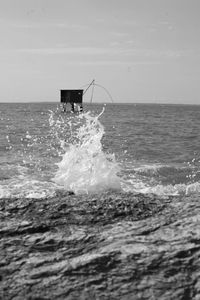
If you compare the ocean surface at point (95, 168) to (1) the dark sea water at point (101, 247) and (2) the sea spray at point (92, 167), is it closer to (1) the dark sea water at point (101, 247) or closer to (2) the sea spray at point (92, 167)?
(2) the sea spray at point (92, 167)

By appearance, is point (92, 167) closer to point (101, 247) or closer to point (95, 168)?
point (95, 168)

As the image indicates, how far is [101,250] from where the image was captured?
11.8ft

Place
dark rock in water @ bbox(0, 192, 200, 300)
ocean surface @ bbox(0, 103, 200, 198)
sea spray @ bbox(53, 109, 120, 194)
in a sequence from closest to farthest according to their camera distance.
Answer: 1. dark rock in water @ bbox(0, 192, 200, 300)
2. sea spray @ bbox(53, 109, 120, 194)
3. ocean surface @ bbox(0, 103, 200, 198)

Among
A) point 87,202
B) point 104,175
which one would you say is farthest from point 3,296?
point 104,175

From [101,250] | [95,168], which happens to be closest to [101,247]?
[101,250]

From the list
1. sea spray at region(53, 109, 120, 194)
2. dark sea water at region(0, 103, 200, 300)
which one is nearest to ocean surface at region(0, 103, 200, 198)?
sea spray at region(53, 109, 120, 194)

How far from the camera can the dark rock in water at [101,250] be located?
3.20m

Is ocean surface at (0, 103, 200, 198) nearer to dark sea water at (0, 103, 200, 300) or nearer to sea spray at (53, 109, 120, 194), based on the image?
sea spray at (53, 109, 120, 194)

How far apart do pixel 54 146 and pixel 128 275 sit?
24.7 meters

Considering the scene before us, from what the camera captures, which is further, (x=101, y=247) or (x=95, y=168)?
(x=95, y=168)

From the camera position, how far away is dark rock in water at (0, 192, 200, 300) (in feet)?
10.5

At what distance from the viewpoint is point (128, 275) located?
10.8 feet

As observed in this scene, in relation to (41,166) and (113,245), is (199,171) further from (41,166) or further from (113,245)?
(113,245)

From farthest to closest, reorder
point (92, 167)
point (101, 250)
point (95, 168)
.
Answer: point (92, 167)
point (95, 168)
point (101, 250)
